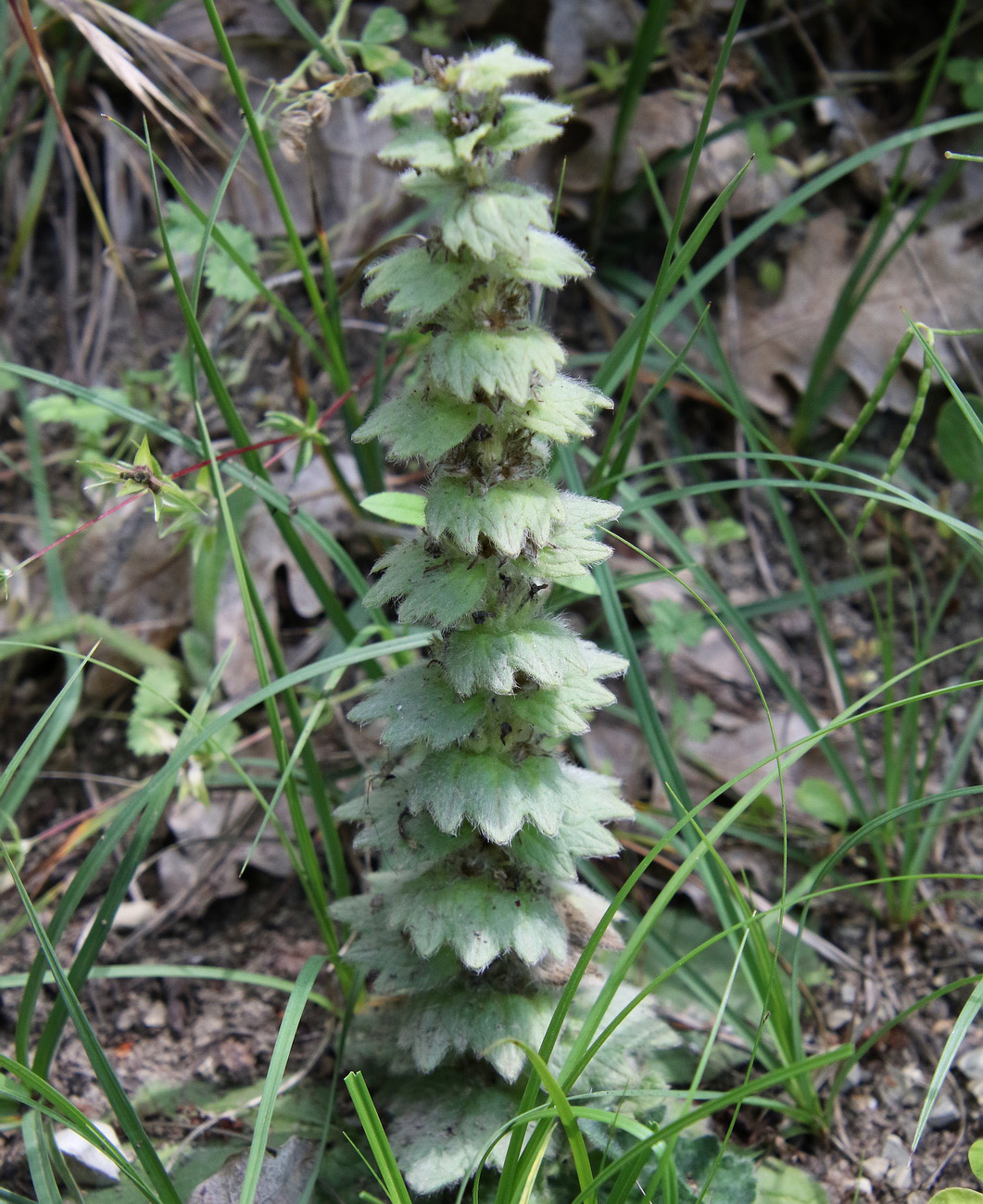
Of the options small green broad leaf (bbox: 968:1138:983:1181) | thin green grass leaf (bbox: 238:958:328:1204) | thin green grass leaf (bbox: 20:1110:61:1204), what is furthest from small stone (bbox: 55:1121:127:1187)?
small green broad leaf (bbox: 968:1138:983:1181)

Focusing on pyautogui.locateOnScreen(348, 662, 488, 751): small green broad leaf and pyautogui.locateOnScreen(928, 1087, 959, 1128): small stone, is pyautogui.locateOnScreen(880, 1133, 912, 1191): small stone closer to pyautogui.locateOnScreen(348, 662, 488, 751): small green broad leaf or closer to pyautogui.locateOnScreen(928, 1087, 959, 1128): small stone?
pyautogui.locateOnScreen(928, 1087, 959, 1128): small stone

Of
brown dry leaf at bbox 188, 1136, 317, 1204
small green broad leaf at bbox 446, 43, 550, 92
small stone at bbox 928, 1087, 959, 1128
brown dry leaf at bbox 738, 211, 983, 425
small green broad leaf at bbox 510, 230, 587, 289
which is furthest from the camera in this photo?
brown dry leaf at bbox 738, 211, 983, 425

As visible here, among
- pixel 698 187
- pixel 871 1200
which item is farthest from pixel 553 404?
pixel 698 187

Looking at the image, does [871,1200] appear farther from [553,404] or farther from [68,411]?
[68,411]

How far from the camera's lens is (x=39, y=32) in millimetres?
2846

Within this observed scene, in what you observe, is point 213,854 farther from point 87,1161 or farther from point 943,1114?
point 943,1114

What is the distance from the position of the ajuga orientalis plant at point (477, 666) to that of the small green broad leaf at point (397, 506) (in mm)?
391

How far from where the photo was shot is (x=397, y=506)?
1983 millimetres

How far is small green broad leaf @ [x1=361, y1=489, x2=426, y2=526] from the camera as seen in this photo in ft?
6.39

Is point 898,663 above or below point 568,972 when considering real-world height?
below

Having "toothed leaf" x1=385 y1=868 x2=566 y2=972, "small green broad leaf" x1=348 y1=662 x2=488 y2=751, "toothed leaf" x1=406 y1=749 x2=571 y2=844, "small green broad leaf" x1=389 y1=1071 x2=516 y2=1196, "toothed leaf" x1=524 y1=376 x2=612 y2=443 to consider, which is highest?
"toothed leaf" x1=524 y1=376 x2=612 y2=443

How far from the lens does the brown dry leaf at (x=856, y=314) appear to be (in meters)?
2.86

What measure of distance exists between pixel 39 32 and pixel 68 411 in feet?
3.94

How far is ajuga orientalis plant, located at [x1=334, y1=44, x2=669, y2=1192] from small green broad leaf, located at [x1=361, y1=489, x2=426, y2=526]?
39 centimetres
